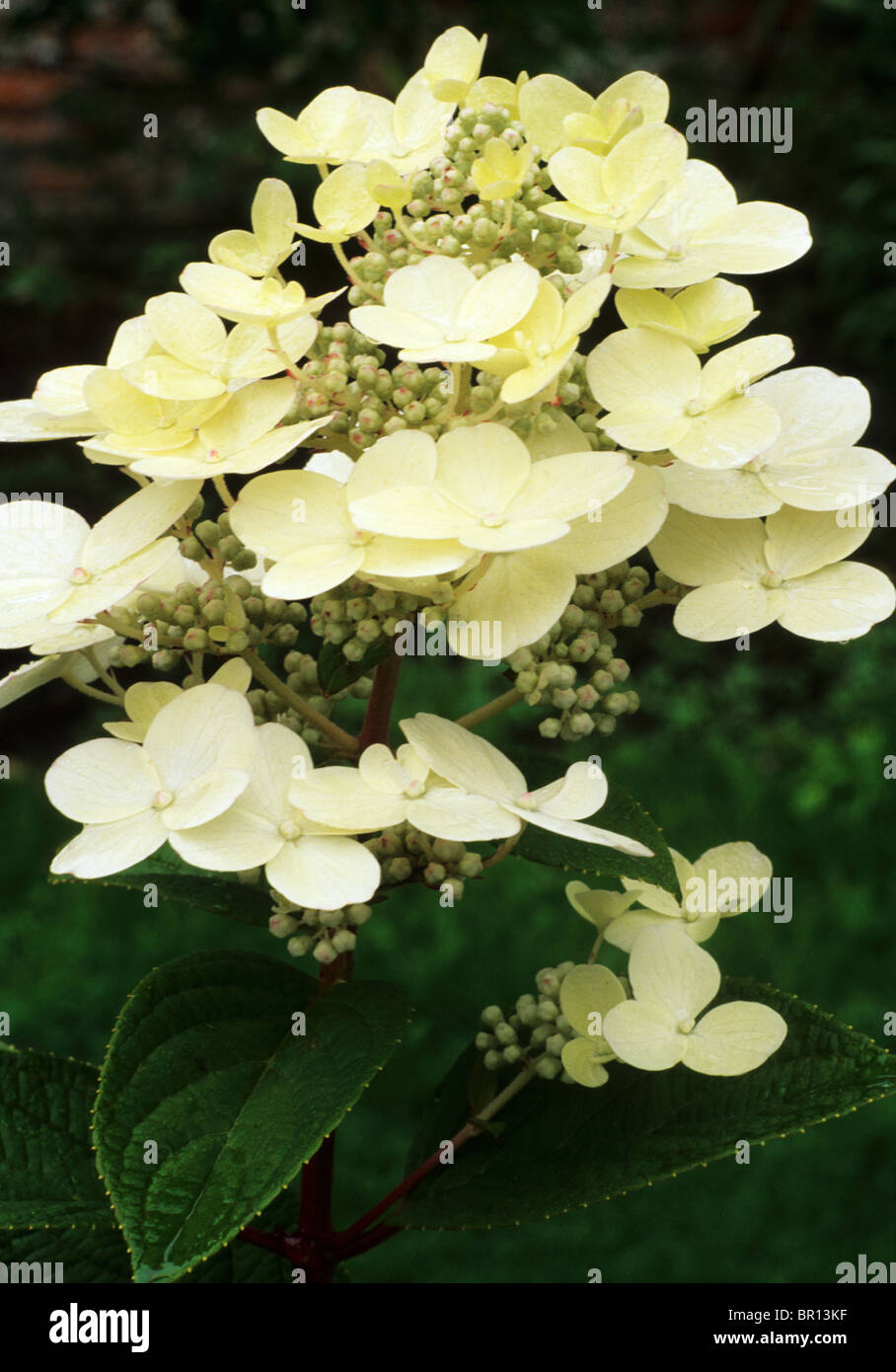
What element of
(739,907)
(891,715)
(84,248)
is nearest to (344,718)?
(891,715)

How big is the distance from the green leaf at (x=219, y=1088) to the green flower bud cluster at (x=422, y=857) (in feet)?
0.29

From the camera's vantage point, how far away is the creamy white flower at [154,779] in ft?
2.17

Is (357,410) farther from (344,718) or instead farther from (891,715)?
(891,715)

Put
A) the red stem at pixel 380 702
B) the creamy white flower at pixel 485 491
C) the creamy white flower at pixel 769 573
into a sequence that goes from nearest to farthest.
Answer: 1. the creamy white flower at pixel 485 491
2. the creamy white flower at pixel 769 573
3. the red stem at pixel 380 702

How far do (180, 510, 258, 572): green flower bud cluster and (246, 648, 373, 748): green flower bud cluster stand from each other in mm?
78

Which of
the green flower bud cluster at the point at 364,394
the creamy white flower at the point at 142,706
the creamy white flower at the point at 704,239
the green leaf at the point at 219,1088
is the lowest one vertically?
the green leaf at the point at 219,1088

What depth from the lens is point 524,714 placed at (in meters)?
2.90

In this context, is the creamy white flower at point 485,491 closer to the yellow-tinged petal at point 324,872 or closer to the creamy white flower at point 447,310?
the creamy white flower at point 447,310

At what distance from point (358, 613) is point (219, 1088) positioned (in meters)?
0.27

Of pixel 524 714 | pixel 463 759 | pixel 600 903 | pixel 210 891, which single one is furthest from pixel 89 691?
pixel 524 714

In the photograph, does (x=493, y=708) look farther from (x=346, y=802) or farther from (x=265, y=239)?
(x=265, y=239)

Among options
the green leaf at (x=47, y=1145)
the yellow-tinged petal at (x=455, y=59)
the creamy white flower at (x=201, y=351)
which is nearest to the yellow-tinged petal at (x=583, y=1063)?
the green leaf at (x=47, y=1145)
